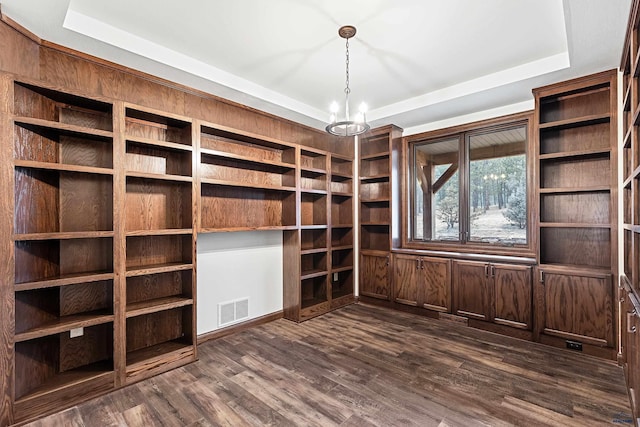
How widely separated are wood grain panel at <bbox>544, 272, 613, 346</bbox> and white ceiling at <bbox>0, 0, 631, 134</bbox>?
2068 millimetres

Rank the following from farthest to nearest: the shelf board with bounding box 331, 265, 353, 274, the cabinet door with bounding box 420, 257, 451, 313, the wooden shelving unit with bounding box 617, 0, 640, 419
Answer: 1. the shelf board with bounding box 331, 265, 353, 274
2. the cabinet door with bounding box 420, 257, 451, 313
3. the wooden shelving unit with bounding box 617, 0, 640, 419

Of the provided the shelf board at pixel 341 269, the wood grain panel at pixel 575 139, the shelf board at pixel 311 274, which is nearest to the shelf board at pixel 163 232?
the shelf board at pixel 311 274

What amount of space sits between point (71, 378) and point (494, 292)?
13.8ft

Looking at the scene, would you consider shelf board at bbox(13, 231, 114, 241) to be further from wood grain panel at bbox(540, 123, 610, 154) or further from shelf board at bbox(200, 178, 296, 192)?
wood grain panel at bbox(540, 123, 610, 154)

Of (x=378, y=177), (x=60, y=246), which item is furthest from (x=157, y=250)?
(x=378, y=177)

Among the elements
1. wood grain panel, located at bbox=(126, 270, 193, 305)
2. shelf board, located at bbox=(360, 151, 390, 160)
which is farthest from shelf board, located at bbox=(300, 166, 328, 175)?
wood grain panel, located at bbox=(126, 270, 193, 305)

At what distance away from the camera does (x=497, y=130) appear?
4.07m

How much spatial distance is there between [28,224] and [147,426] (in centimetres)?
168

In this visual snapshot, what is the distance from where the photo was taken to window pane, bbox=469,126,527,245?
390 centimetres

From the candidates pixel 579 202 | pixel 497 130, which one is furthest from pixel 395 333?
pixel 497 130

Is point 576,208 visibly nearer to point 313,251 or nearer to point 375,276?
point 375,276

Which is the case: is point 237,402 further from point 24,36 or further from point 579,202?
point 579,202

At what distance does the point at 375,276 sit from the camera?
4.87m

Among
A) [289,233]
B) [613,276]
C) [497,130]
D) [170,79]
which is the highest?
[170,79]
